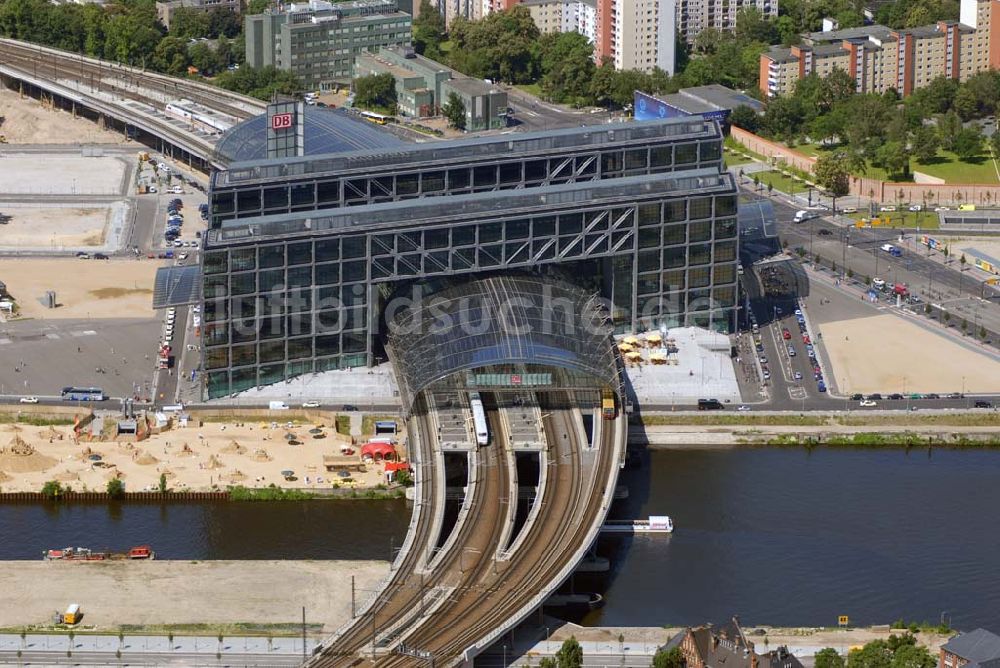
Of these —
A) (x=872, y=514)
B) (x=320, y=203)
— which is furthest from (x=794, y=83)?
(x=872, y=514)

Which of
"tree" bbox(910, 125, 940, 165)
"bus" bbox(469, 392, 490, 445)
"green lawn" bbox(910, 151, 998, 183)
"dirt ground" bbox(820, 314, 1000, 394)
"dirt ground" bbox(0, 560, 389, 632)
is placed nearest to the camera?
"dirt ground" bbox(0, 560, 389, 632)

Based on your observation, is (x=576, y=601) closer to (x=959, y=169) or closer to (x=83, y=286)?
(x=83, y=286)

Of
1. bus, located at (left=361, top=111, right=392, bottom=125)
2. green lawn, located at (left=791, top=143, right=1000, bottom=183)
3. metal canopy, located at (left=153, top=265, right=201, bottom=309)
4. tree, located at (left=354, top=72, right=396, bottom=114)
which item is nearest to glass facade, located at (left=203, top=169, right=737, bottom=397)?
metal canopy, located at (left=153, top=265, right=201, bottom=309)

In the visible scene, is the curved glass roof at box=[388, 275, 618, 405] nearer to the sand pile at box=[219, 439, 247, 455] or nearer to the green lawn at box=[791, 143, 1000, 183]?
the sand pile at box=[219, 439, 247, 455]

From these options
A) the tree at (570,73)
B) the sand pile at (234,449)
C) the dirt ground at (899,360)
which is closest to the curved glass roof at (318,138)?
the sand pile at (234,449)

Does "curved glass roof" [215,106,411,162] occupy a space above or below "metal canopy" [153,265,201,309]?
above

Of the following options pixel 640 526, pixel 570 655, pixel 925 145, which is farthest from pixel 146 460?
pixel 925 145
